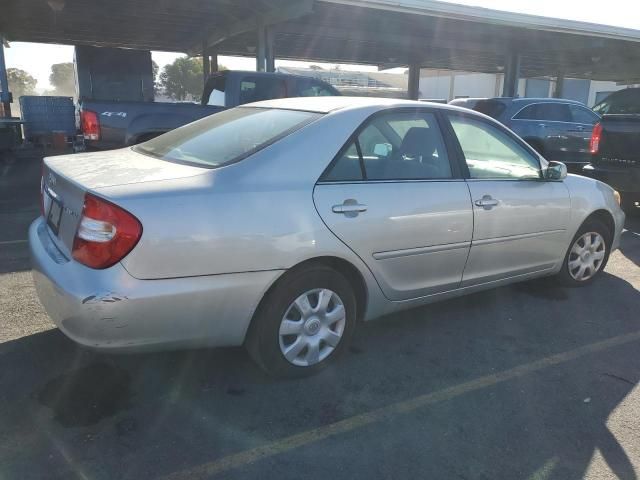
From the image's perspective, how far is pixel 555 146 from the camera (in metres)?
10.5

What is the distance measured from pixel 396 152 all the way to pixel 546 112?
8.29 m

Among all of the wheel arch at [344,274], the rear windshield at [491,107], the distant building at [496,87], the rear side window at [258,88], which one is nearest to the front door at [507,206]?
the wheel arch at [344,274]

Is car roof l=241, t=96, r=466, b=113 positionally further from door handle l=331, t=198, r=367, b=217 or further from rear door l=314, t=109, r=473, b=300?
door handle l=331, t=198, r=367, b=217

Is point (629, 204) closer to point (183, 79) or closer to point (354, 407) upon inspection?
point (354, 407)

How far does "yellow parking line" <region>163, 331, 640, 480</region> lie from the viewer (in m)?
2.35

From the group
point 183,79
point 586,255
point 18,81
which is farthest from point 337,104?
point 18,81

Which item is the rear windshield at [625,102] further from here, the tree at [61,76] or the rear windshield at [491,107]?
the tree at [61,76]

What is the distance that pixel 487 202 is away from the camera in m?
3.64

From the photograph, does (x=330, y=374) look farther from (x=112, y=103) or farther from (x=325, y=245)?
(x=112, y=103)

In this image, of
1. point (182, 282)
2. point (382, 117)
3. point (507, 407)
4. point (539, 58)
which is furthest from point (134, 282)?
point (539, 58)

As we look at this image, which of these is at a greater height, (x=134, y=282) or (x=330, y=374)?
(x=134, y=282)

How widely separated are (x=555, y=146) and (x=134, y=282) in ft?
32.6

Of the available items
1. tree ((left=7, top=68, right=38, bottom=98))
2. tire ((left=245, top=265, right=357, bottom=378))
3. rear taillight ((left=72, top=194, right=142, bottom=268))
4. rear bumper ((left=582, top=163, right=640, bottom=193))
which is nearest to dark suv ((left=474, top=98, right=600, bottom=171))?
rear bumper ((left=582, top=163, right=640, bottom=193))

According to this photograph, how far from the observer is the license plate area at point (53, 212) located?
288cm
